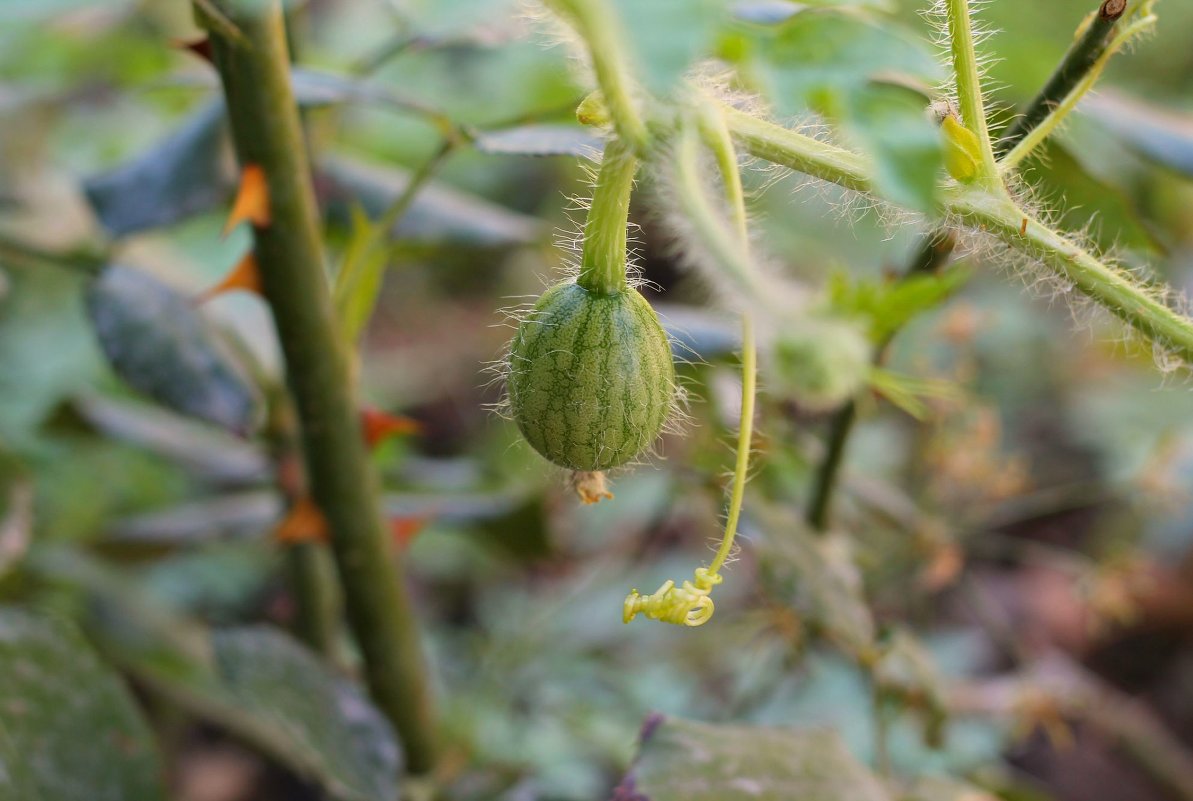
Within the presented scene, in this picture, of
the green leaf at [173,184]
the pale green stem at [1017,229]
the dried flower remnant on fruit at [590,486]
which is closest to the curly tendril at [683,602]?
the dried flower remnant on fruit at [590,486]

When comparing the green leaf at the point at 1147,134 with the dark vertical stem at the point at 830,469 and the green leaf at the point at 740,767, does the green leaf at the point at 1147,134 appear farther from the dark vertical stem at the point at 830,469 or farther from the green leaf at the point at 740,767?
the green leaf at the point at 740,767

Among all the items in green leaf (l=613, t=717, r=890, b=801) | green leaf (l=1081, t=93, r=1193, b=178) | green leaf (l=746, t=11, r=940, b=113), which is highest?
green leaf (l=746, t=11, r=940, b=113)

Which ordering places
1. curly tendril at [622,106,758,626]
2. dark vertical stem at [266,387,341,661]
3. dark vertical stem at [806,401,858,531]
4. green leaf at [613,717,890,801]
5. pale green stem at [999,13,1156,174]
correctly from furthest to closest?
1. dark vertical stem at [266,387,341,661]
2. dark vertical stem at [806,401,858,531]
3. green leaf at [613,717,890,801]
4. pale green stem at [999,13,1156,174]
5. curly tendril at [622,106,758,626]

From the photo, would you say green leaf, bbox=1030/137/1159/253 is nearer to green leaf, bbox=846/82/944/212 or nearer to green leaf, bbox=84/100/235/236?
green leaf, bbox=846/82/944/212

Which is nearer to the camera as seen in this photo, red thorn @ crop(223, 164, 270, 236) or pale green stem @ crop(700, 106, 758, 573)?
pale green stem @ crop(700, 106, 758, 573)

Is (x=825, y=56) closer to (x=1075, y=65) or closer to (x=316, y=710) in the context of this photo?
(x=1075, y=65)

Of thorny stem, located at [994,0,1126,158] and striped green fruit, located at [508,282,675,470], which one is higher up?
thorny stem, located at [994,0,1126,158]

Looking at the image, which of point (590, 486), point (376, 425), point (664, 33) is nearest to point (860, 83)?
point (664, 33)

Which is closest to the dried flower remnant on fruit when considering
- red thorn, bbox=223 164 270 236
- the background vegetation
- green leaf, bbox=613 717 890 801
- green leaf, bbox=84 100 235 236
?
the background vegetation
